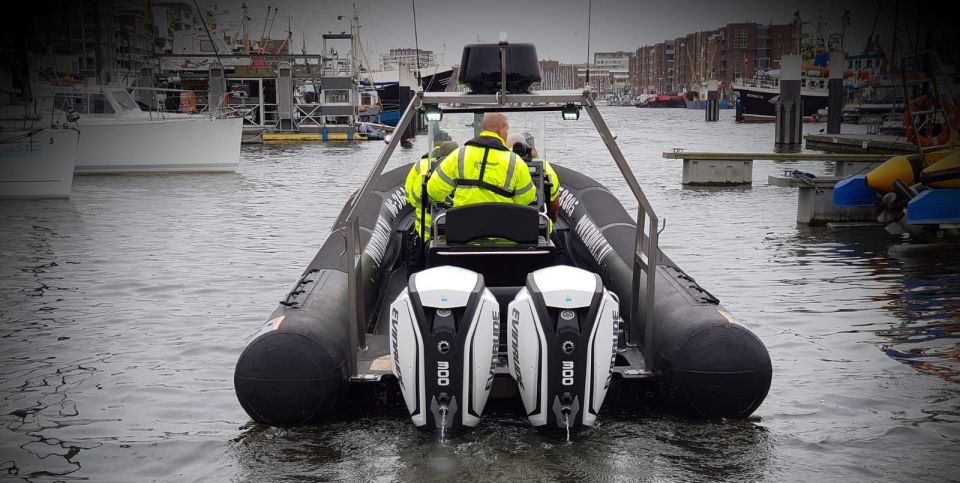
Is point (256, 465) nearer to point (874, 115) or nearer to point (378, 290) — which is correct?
point (378, 290)

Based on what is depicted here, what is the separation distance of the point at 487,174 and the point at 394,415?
4.81 ft

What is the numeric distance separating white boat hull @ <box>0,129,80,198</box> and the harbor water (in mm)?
3028

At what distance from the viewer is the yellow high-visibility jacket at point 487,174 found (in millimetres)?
5598

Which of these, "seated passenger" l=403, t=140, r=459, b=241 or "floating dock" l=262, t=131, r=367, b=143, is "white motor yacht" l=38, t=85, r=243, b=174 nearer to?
"floating dock" l=262, t=131, r=367, b=143

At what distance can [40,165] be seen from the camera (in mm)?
17250

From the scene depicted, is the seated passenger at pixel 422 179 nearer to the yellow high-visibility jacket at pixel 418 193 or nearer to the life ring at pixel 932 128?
the yellow high-visibility jacket at pixel 418 193

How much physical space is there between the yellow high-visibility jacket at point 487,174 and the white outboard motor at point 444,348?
3.66 ft

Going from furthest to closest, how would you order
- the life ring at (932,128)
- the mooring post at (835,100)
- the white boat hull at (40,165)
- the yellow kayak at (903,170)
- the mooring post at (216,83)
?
the mooring post at (216,83) < the mooring post at (835,100) < the white boat hull at (40,165) < the life ring at (932,128) < the yellow kayak at (903,170)

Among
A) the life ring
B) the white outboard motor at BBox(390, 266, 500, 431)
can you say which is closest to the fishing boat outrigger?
the white outboard motor at BBox(390, 266, 500, 431)

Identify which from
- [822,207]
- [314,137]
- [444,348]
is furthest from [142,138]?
[444,348]

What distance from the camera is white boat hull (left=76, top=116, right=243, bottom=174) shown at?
22.7m

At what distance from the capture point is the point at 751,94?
67625 millimetres

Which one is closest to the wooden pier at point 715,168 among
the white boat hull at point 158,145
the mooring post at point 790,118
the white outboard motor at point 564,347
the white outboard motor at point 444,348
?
the white boat hull at point 158,145

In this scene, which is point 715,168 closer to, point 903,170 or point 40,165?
point 903,170
